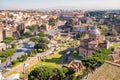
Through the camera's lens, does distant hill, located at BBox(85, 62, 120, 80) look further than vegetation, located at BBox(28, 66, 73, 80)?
No

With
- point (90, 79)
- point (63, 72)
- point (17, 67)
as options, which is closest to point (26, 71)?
point (17, 67)

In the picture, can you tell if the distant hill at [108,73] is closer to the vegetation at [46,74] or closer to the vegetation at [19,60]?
the vegetation at [46,74]

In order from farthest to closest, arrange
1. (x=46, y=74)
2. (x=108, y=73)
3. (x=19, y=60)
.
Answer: (x=19, y=60) < (x=46, y=74) < (x=108, y=73)

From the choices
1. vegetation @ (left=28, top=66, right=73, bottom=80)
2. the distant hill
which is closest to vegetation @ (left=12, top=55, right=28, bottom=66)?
vegetation @ (left=28, top=66, right=73, bottom=80)

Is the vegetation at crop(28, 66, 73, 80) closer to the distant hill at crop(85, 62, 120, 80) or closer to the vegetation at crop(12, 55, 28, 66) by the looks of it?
the distant hill at crop(85, 62, 120, 80)

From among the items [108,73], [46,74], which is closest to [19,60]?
[46,74]

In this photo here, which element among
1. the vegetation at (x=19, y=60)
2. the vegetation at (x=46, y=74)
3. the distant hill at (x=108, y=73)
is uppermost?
the distant hill at (x=108, y=73)

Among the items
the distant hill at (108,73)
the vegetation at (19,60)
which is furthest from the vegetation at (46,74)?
the vegetation at (19,60)

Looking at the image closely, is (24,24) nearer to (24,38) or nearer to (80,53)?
(24,38)

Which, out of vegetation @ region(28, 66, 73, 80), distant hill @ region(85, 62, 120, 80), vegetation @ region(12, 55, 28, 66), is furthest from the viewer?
vegetation @ region(12, 55, 28, 66)

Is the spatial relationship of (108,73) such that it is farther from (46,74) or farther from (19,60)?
(19,60)

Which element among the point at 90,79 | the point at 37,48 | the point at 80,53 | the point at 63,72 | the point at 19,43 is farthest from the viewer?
the point at 19,43
